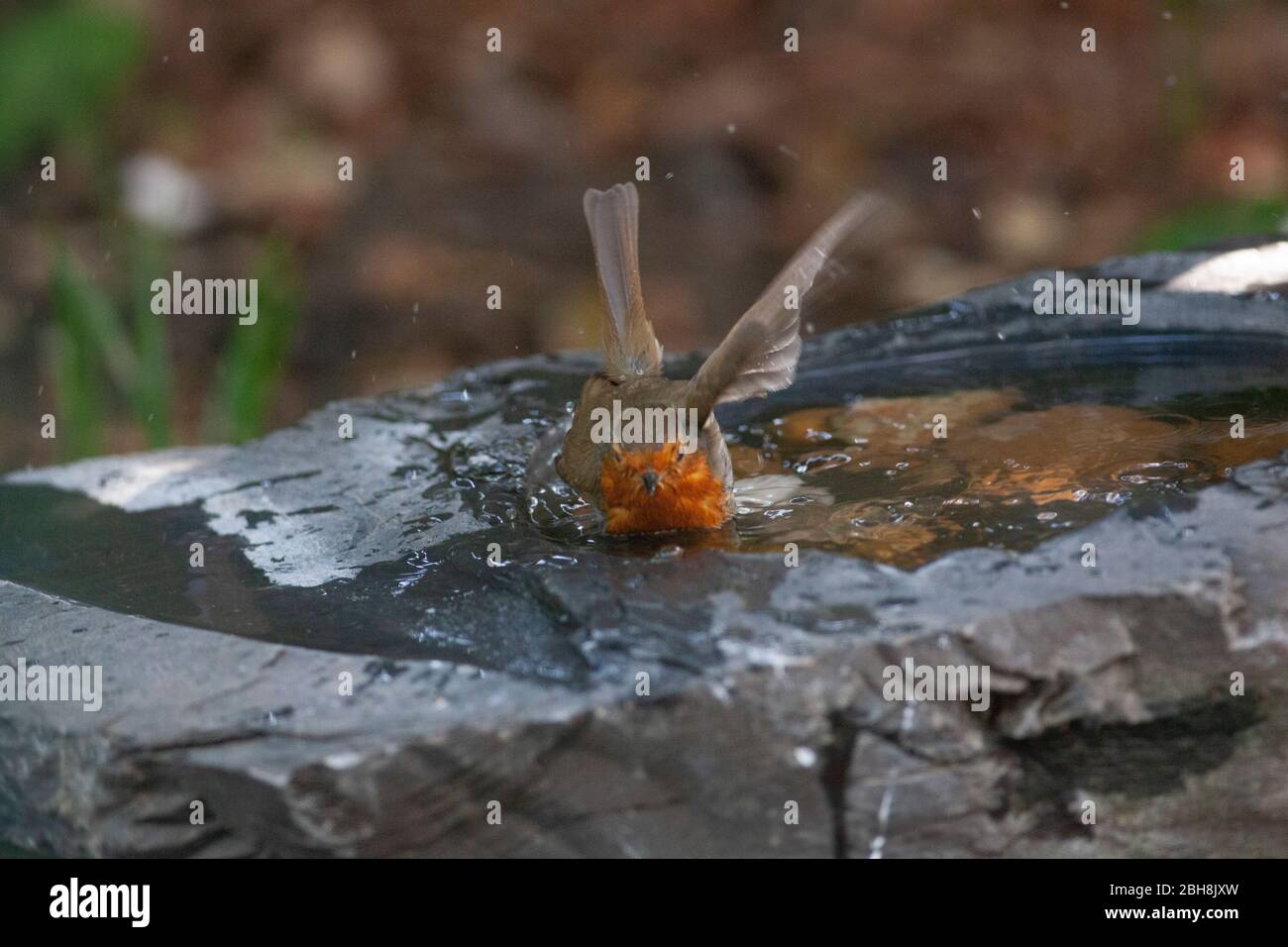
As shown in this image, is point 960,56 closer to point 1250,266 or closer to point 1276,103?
point 1276,103

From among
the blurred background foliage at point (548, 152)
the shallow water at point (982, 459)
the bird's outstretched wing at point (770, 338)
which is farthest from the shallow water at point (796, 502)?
the blurred background foliage at point (548, 152)

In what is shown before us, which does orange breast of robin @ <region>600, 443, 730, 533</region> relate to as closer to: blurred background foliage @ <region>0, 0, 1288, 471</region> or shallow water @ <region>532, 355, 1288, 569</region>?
shallow water @ <region>532, 355, 1288, 569</region>

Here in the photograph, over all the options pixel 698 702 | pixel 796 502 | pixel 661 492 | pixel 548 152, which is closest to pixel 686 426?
pixel 661 492

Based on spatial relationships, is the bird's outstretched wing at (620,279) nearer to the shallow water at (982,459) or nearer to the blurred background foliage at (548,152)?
the shallow water at (982,459)

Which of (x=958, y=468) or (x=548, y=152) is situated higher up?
(x=548, y=152)

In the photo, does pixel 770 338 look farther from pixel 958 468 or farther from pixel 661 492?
pixel 958 468

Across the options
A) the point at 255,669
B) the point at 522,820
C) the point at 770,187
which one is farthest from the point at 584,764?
the point at 770,187
